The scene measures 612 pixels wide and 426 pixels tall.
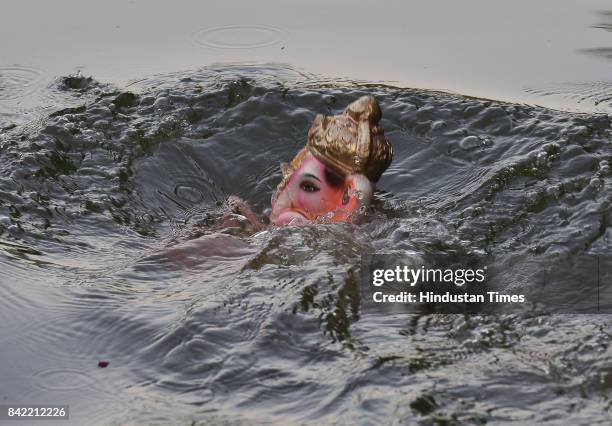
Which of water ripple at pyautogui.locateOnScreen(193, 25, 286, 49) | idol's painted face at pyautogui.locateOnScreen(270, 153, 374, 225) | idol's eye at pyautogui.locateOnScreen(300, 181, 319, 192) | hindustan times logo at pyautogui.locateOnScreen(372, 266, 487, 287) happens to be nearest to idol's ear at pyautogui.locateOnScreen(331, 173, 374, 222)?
idol's painted face at pyautogui.locateOnScreen(270, 153, 374, 225)

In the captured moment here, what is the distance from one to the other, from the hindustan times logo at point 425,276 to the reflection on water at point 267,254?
123mm

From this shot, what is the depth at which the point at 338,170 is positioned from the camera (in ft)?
18.7

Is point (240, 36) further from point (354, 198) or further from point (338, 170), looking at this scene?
point (354, 198)

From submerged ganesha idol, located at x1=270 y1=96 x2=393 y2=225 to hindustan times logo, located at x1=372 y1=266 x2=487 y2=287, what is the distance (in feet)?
1.82

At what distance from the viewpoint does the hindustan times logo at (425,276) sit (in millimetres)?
4992

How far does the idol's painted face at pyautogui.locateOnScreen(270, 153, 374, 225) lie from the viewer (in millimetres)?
5605

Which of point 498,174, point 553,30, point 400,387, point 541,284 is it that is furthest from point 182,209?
point 553,30

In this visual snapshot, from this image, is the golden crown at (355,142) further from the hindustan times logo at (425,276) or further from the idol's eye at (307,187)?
the hindustan times logo at (425,276)

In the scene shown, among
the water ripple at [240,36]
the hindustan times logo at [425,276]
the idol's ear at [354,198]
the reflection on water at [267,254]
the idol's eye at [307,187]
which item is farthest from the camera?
the water ripple at [240,36]

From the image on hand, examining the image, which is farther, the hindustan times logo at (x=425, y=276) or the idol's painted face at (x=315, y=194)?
the idol's painted face at (x=315, y=194)

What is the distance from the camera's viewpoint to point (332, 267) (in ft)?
16.6

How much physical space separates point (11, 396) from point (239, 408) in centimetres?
93

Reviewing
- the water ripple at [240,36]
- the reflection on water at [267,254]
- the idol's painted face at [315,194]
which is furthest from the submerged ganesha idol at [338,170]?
the water ripple at [240,36]

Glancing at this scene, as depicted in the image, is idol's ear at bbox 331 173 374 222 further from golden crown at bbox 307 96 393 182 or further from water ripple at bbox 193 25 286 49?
water ripple at bbox 193 25 286 49
